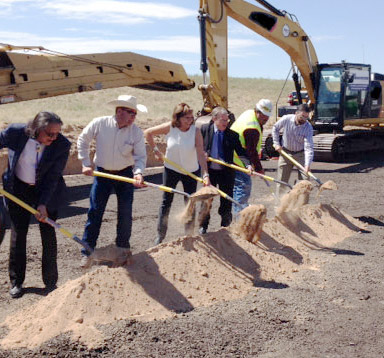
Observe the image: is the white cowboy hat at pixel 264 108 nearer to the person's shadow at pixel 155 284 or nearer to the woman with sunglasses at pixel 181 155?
the woman with sunglasses at pixel 181 155

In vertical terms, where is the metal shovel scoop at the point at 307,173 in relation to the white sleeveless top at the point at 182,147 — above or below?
below

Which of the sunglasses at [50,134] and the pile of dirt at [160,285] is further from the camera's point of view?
the sunglasses at [50,134]

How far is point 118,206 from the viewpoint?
615 cm

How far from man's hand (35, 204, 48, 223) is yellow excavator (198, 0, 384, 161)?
334 inches

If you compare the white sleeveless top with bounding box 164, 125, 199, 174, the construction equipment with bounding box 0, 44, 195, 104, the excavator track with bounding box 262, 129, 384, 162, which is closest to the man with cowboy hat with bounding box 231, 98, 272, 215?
the white sleeveless top with bounding box 164, 125, 199, 174

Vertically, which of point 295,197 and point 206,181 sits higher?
point 206,181

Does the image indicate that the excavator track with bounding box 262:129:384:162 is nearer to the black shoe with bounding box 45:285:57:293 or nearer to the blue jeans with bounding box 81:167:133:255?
the blue jeans with bounding box 81:167:133:255

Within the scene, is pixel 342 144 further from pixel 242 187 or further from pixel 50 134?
pixel 50 134

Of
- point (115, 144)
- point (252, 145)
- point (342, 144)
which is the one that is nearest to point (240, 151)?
point (252, 145)

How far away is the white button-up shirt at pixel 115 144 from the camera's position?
6.05 m

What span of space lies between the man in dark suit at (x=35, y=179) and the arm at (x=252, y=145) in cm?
268

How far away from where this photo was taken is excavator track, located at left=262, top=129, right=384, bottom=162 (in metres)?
16.7

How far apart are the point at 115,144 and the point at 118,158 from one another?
0.47 ft

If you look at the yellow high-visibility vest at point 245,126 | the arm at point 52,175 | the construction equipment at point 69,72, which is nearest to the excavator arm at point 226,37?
the construction equipment at point 69,72
